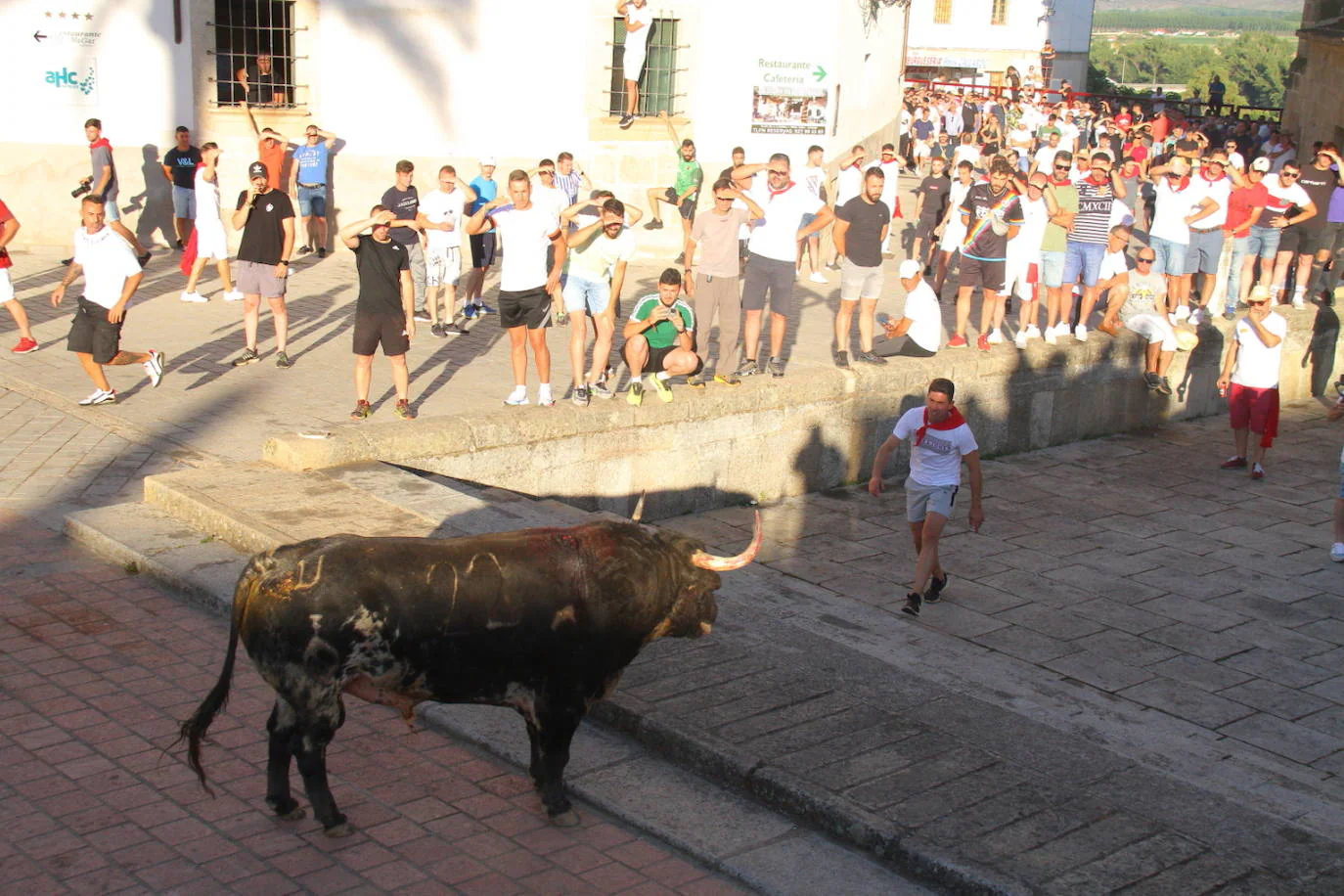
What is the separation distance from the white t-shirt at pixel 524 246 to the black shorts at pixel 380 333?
33.6 inches

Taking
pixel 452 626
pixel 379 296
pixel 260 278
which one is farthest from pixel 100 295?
pixel 452 626

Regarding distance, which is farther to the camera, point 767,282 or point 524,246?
point 767,282

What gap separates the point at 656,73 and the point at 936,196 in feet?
14.2

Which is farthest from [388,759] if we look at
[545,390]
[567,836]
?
[545,390]

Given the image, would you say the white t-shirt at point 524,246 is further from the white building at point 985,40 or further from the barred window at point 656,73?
the white building at point 985,40

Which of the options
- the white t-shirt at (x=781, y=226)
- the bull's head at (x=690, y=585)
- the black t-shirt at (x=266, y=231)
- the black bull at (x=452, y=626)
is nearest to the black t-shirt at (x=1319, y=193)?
the white t-shirt at (x=781, y=226)

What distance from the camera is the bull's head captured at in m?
5.86

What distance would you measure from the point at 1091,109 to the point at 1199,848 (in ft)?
126

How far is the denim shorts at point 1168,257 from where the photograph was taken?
1622 centimetres

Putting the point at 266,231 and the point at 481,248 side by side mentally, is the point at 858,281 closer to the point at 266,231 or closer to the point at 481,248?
the point at 481,248

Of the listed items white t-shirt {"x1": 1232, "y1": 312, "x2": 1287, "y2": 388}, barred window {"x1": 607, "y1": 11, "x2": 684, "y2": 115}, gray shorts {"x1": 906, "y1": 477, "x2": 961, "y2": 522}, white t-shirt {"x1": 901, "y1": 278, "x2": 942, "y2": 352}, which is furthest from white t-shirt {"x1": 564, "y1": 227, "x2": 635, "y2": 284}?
barred window {"x1": 607, "y1": 11, "x2": 684, "y2": 115}

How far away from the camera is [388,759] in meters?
6.19

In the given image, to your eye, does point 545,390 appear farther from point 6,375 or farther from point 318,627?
point 318,627

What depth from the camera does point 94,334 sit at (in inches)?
443
